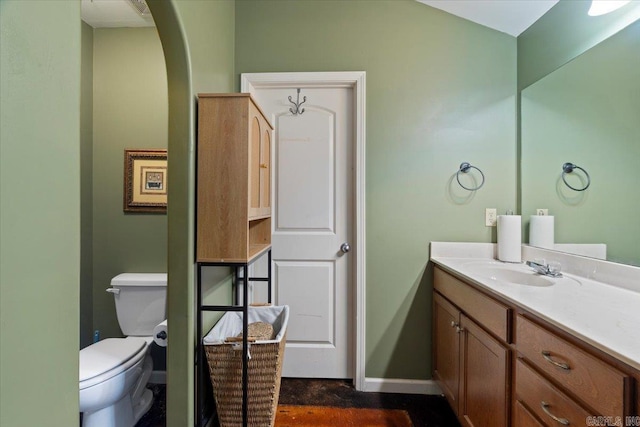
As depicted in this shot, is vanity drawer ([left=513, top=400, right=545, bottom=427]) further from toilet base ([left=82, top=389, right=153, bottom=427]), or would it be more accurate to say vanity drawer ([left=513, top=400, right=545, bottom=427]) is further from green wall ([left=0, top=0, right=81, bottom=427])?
toilet base ([left=82, top=389, right=153, bottom=427])

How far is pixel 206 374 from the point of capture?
1455 millimetres

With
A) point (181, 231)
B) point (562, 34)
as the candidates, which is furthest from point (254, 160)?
point (562, 34)

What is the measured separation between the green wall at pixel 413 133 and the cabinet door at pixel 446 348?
95 millimetres

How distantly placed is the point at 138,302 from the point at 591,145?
278cm

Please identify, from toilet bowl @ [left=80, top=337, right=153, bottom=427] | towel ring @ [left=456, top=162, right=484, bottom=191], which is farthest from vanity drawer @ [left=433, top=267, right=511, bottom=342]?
toilet bowl @ [left=80, top=337, right=153, bottom=427]

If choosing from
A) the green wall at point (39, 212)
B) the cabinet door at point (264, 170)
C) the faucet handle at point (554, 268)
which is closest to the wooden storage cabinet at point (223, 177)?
the cabinet door at point (264, 170)

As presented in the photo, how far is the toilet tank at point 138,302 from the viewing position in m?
1.92

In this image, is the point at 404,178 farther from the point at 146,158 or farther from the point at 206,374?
the point at 146,158

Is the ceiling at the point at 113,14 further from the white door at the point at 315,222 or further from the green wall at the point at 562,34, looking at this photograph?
the green wall at the point at 562,34

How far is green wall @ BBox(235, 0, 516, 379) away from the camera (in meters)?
1.93

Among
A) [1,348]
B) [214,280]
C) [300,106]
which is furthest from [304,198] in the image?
[1,348]

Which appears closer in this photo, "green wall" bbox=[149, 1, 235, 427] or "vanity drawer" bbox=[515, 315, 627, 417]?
"vanity drawer" bbox=[515, 315, 627, 417]

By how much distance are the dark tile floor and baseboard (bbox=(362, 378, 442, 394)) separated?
3cm

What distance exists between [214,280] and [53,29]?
3.83 feet
